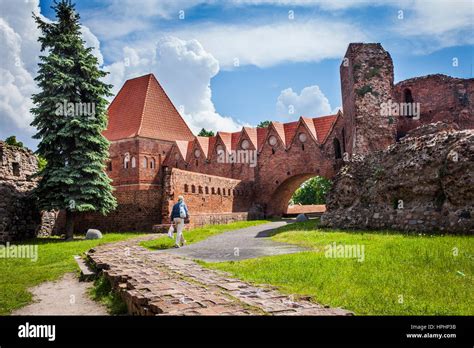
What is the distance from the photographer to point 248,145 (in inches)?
1423

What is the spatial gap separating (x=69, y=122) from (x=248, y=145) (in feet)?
66.8

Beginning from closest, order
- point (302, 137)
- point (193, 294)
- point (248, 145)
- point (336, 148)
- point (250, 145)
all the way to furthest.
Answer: point (193, 294) → point (336, 148) → point (302, 137) → point (250, 145) → point (248, 145)

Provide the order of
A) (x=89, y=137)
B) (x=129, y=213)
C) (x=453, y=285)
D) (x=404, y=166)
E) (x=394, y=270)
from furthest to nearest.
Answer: (x=129, y=213) < (x=89, y=137) < (x=404, y=166) < (x=394, y=270) < (x=453, y=285)

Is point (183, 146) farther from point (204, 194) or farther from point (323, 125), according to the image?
point (323, 125)

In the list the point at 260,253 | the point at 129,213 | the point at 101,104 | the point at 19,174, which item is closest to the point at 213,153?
the point at 129,213

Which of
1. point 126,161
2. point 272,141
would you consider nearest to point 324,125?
point 272,141

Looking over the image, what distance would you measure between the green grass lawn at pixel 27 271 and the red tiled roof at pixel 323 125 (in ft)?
79.3

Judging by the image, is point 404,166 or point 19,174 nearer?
point 404,166

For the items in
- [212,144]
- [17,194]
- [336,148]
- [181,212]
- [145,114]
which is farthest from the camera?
[212,144]

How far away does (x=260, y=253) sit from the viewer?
31.8 ft

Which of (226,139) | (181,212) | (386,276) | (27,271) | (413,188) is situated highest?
(226,139)
